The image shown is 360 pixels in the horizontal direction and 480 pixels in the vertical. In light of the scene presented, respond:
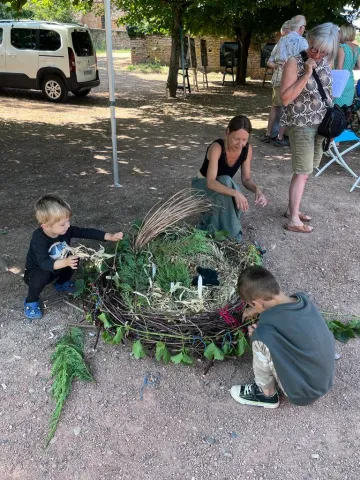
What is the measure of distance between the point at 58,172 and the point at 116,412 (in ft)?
14.4

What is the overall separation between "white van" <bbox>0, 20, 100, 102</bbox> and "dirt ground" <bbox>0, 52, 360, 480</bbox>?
6248 mm

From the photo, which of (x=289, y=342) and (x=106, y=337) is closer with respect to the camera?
(x=289, y=342)

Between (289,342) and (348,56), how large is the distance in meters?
6.04

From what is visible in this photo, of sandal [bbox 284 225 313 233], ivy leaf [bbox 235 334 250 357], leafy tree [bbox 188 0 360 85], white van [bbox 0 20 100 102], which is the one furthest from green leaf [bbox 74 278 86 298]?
white van [bbox 0 20 100 102]

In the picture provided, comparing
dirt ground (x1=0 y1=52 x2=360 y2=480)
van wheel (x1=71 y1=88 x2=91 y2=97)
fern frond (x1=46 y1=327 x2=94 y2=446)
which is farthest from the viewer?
van wheel (x1=71 y1=88 x2=91 y2=97)

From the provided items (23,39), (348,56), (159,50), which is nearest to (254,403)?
(348,56)

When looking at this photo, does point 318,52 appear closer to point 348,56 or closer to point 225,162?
point 225,162

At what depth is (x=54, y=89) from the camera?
39.2ft

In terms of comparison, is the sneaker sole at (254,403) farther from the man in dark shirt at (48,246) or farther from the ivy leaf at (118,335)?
the man in dark shirt at (48,246)

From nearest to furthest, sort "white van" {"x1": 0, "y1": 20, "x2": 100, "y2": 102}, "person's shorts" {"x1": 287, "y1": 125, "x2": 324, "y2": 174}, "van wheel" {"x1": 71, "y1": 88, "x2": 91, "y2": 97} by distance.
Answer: "person's shorts" {"x1": 287, "y1": 125, "x2": 324, "y2": 174}
"white van" {"x1": 0, "y1": 20, "x2": 100, "y2": 102}
"van wheel" {"x1": 71, "y1": 88, "x2": 91, "y2": 97}

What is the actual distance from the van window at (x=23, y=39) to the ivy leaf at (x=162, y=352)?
11.4m

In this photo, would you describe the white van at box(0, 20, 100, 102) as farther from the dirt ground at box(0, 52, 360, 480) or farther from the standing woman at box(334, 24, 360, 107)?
the standing woman at box(334, 24, 360, 107)

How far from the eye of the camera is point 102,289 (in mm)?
2947

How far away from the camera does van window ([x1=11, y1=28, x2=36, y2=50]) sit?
11703 millimetres
